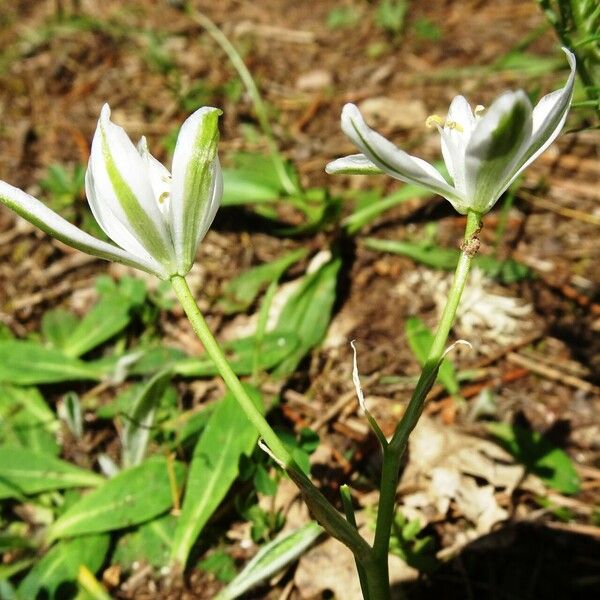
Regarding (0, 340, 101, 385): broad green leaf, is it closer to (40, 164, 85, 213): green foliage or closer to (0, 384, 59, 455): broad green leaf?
(0, 384, 59, 455): broad green leaf

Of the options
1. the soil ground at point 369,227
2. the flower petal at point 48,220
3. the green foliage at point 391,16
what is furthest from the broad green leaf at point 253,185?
the flower petal at point 48,220

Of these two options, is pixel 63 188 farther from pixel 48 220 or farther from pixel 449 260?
pixel 48 220

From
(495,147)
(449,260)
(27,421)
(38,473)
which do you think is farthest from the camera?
(449,260)

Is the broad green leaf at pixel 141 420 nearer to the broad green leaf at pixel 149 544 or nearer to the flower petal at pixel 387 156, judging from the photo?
the broad green leaf at pixel 149 544

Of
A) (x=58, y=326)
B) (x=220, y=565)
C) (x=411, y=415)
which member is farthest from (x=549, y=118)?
(x=58, y=326)

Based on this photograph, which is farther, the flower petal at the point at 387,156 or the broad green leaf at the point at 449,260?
the broad green leaf at the point at 449,260

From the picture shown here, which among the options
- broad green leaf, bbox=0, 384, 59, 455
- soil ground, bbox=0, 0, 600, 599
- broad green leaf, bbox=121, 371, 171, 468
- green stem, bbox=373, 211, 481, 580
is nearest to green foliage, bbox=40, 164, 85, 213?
soil ground, bbox=0, 0, 600, 599
